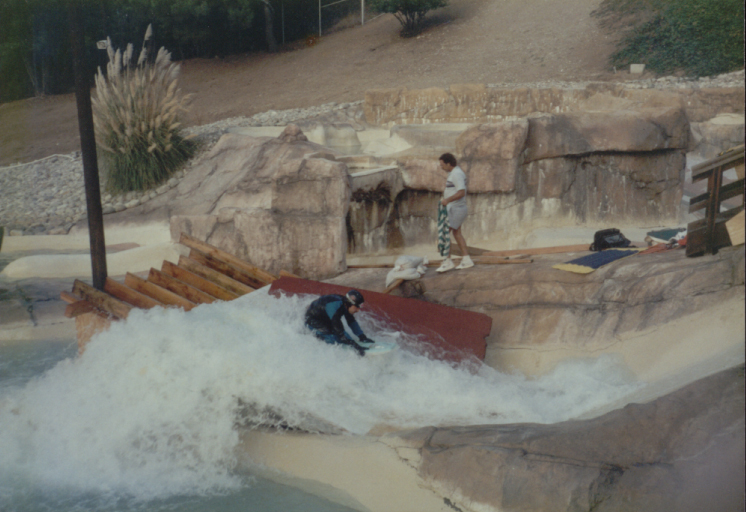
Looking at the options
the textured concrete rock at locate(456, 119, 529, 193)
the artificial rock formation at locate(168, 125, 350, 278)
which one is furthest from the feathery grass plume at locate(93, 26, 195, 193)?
the textured concrete rock at locate(456, 119, 529, 193)

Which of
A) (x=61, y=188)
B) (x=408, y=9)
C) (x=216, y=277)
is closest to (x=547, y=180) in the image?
(x=216, y=277)

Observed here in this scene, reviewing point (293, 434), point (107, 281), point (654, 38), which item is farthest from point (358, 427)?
point (654, 38)

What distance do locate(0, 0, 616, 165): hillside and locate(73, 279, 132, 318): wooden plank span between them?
29.4ft

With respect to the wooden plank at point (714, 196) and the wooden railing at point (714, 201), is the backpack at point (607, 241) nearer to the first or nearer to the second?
the wooden railing at point (714, 201)

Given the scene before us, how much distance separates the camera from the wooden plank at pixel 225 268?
636cm

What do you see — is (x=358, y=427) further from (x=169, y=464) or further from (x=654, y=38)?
(x=654, y=38)

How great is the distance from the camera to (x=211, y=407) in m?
4.41

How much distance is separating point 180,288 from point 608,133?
243 inches

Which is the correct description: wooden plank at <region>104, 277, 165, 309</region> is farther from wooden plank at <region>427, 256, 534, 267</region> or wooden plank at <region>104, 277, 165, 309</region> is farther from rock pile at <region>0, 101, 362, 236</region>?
rock pile at <region>0, 101, 362, 236</region>

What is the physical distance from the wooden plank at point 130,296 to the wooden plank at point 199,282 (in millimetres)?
563

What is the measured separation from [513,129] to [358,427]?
537 cm

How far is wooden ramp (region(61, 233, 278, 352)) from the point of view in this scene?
506 cm

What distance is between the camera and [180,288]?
Result: 225 inches

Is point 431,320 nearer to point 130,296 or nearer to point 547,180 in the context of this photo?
point 130,296
